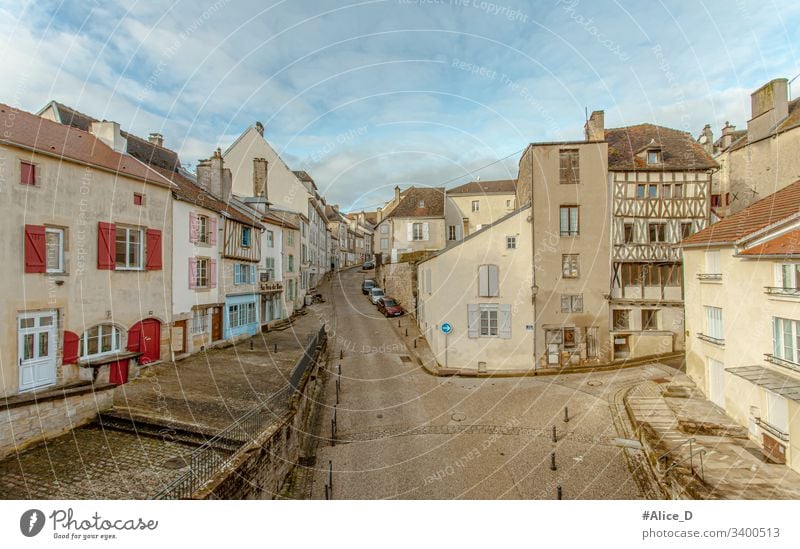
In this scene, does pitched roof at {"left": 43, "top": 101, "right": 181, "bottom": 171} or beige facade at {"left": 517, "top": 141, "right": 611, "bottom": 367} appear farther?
beige facade at {"left": 517, "top": 141, "right": 611, "bottom": 367}

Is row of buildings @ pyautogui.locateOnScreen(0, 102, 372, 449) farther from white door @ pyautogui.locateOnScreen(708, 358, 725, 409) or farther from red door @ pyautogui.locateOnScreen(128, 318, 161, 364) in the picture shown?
white door @ pyautogui.locateOnScreen(708, 358, 725, 409)

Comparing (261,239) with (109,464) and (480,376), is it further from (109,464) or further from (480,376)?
(109,464)

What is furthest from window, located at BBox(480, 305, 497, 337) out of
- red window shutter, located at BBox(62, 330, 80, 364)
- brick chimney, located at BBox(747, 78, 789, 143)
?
brick chimney, located at BBox(747, 78, 789, 143)

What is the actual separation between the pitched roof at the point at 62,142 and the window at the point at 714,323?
1746 cm

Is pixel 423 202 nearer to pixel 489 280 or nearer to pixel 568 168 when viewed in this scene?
pixel 568 168

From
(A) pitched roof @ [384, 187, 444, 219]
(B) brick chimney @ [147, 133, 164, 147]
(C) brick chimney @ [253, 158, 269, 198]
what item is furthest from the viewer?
(A) pitched roof @ [384, 187, 444, 219]

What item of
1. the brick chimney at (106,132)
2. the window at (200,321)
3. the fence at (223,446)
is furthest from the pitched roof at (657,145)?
the brick chimney at (106,132)

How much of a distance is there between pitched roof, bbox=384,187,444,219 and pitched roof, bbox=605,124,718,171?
14133 mm

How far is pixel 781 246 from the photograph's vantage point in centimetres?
744

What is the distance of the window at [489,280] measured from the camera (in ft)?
49.3

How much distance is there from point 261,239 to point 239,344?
591 cm

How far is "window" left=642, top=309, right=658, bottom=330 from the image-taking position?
1582 cm

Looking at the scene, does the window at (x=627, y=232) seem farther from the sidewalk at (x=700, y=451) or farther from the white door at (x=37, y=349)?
the white door at (x=37, y=349)
